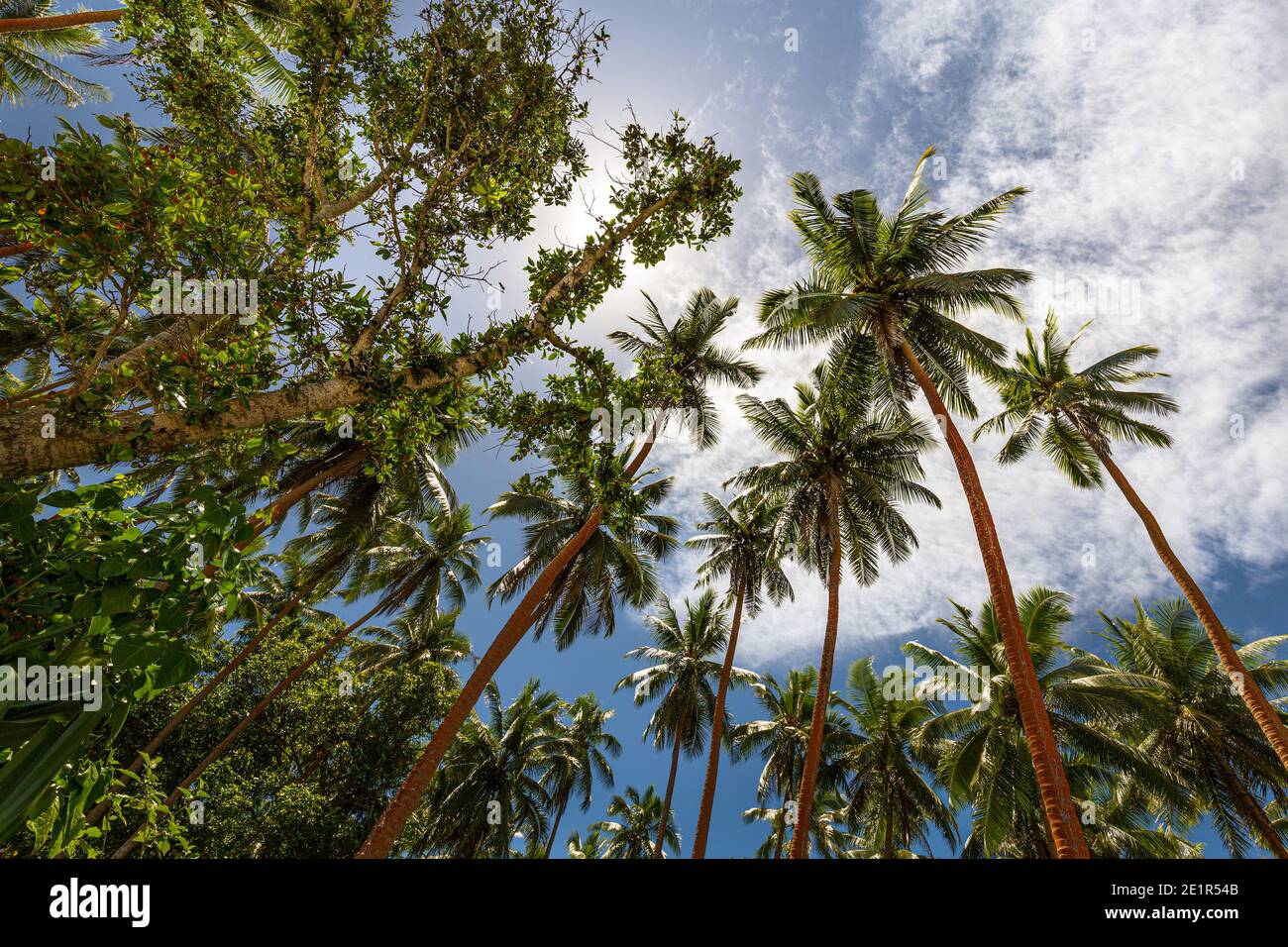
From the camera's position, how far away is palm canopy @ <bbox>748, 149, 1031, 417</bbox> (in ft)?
41.1

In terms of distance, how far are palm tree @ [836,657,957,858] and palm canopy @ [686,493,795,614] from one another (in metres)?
5.05

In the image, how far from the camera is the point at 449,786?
22.9 metres

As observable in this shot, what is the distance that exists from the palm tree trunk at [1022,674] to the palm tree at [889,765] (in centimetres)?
1185

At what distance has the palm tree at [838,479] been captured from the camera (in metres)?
16.5

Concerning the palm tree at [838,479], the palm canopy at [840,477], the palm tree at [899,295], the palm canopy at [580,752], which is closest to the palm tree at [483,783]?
the palm canopy at [580,752]

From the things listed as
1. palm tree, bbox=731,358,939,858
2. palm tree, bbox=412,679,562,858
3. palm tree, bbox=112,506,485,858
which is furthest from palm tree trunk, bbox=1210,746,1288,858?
palm tree, bbox=112,506,485,858

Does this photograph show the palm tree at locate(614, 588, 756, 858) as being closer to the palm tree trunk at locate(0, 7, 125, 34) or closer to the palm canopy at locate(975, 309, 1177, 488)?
the palm canopy at locate(975, 309, 1177, 488)

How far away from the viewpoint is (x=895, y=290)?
13.4 metres

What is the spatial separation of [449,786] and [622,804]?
46.7 feet

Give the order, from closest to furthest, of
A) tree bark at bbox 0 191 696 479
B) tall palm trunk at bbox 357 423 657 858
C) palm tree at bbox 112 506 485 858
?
tree bark at bbox 0 191 696 479
tall palm trunk at bbox 357 423 657 858
palm tree at bbox 112 506 485 858

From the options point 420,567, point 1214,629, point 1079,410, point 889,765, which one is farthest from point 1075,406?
Answer: point 420,567
